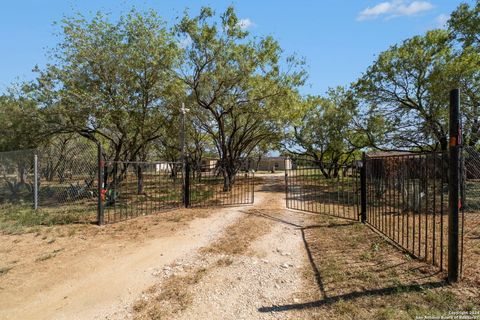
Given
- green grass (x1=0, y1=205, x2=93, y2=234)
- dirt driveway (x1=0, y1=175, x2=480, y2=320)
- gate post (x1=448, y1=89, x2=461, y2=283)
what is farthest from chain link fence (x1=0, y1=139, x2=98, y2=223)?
gate post (x1=448, y1=89, x2=461, y2=283)

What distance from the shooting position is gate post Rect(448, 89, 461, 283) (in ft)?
12.7

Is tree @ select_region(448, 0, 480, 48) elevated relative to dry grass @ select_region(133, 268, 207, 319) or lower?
elevated

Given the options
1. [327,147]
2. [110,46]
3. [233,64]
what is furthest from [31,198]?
[327,147]

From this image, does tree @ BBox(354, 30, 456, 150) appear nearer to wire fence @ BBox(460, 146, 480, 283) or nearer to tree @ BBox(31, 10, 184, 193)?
wire fence @ BBox(460, 146, 480, 283)

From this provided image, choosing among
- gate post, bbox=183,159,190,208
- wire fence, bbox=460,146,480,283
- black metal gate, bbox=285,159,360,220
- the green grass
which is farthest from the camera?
gate post, bbox=183,159,190,208

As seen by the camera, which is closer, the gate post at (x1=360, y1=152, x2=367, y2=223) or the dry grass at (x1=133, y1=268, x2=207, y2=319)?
the dry grass at (x1=133, y1=268, x2=207, y2=319)

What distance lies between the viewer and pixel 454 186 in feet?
12.8

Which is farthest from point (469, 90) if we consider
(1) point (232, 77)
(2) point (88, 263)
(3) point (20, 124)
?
(3) point (20, 124)

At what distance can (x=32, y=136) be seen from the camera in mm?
14719

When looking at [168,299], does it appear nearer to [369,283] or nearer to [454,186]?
[369,283]

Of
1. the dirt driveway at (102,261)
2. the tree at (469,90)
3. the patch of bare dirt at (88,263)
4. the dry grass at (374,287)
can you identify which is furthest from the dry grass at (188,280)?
the tree at (469,90)

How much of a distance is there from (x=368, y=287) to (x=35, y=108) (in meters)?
14.8

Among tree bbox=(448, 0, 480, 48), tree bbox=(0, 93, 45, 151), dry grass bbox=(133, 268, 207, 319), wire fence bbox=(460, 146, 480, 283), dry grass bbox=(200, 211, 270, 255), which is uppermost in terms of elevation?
tree bbox=(448, 0, 480, 48)

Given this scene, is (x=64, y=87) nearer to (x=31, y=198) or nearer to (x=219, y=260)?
(x=31, y=198)
